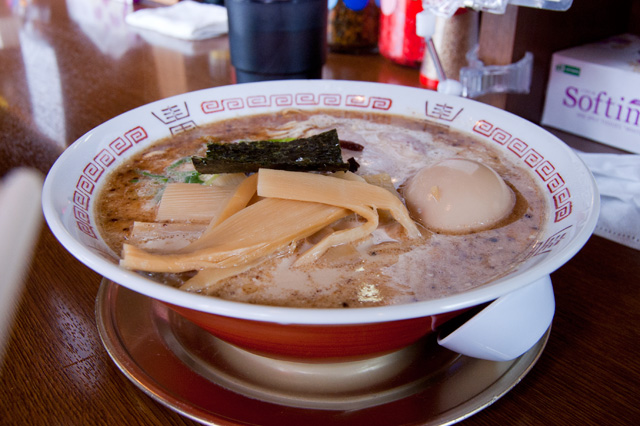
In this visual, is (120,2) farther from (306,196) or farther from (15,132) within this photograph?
(306,196)

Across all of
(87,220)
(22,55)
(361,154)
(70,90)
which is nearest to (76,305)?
(87,220)

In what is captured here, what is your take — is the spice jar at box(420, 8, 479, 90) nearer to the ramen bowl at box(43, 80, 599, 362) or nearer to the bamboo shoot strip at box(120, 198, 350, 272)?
the ramen bowl at box(43, 80, 599, 362)

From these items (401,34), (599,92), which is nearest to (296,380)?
(599,92)

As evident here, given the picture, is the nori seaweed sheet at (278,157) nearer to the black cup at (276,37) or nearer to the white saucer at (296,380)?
the white saucer at (296,380)

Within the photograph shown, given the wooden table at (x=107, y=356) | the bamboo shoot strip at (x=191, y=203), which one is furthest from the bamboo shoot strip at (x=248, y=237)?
the wooden table at (x=107, y=356)

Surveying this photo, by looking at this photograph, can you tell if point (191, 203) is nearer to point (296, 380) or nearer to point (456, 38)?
point (296, 380)
